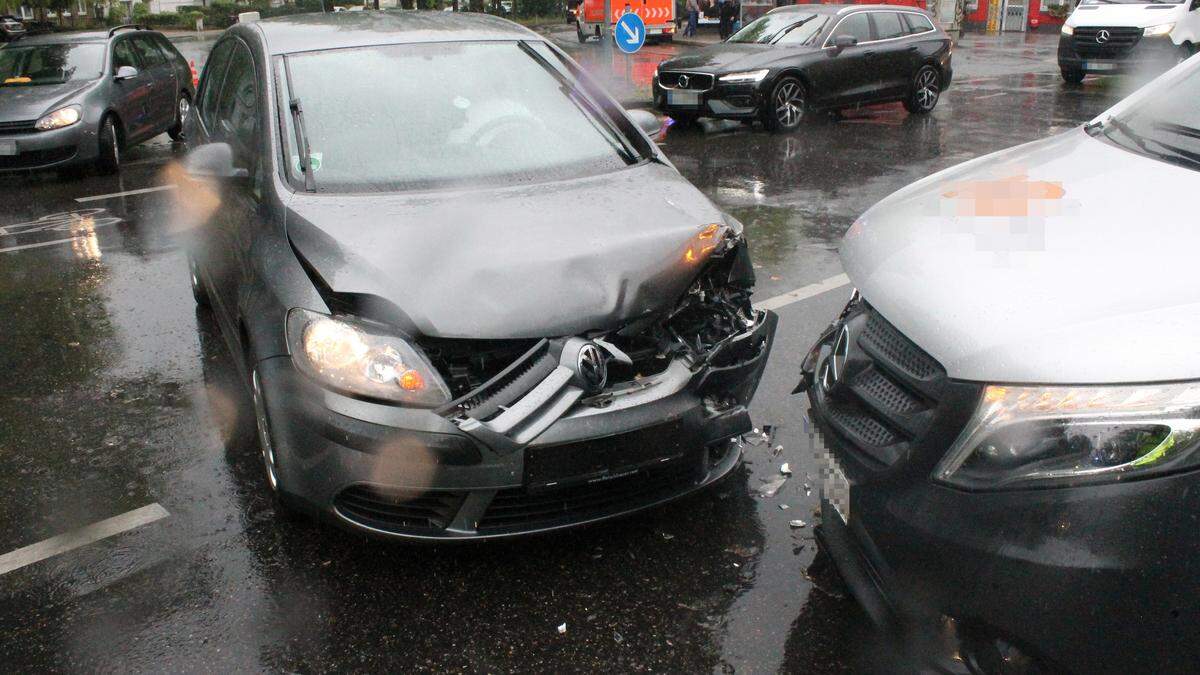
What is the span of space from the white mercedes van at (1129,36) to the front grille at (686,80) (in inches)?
355

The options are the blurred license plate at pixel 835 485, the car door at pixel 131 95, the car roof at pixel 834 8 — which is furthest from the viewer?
the car roof at pixel 834 8

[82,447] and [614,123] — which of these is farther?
[614,123]

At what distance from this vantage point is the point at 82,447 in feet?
14.0

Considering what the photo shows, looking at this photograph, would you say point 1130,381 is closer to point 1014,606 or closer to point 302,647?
point 1014,606

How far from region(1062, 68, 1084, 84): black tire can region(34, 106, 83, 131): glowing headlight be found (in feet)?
52.7

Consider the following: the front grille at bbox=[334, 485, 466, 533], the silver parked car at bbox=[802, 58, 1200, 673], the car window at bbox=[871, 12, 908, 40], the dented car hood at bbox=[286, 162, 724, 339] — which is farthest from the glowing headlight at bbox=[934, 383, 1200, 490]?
the car window at bbox=[871, 12, 908, 40]

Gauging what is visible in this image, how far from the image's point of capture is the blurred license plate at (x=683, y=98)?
1238 cm

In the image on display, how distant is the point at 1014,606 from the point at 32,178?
1122cm

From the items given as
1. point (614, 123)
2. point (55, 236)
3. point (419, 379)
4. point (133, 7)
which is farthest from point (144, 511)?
point (133, 7)

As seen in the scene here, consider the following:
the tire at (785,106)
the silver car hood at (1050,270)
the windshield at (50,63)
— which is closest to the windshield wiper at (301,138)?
the silver car hood at (1050,270)

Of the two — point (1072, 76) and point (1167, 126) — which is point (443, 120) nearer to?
point (1167, 126)

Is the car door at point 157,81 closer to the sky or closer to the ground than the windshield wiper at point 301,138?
closer to the ground

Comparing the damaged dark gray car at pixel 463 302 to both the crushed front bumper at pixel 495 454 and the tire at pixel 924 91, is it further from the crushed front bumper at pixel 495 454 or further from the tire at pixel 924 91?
the tire at pixel 924 91

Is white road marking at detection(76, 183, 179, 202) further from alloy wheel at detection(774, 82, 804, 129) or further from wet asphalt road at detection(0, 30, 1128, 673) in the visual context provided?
alloy wheel at detection(774, 82, 804, 129)
